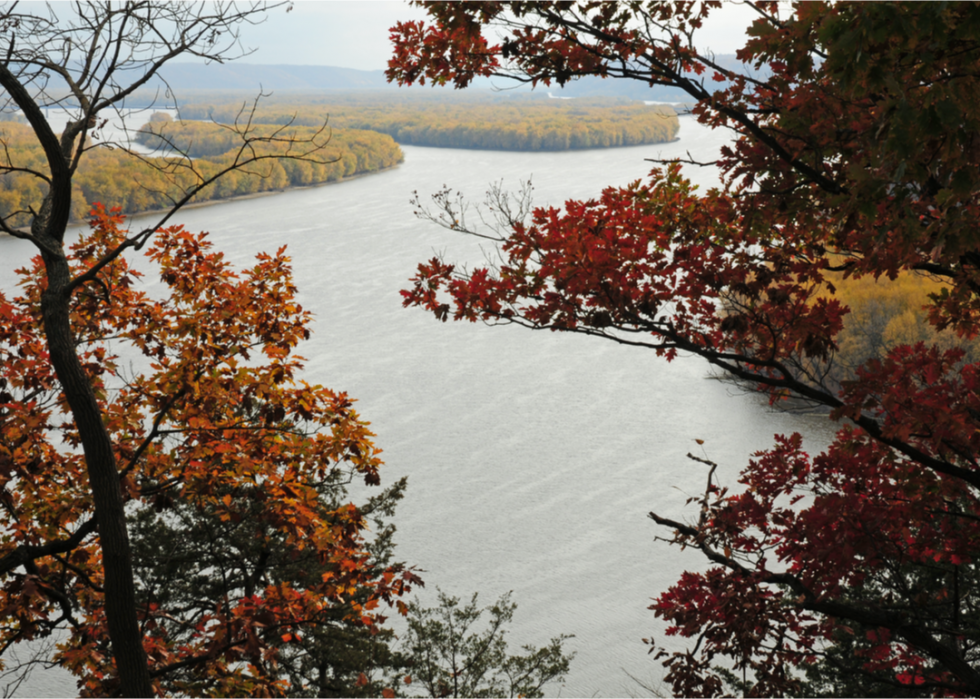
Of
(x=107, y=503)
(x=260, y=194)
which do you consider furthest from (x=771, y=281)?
(x=260, y=194)

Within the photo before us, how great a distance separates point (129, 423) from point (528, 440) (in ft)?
54.7

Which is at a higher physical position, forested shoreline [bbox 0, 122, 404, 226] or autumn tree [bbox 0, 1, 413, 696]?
forested shoreline [bbox 0, 122, 404, 226]

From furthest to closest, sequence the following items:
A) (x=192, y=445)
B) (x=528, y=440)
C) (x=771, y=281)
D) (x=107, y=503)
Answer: (x=528, y=440) < (x=192, y=445) < (x=771, y=281) < (x=107, y=503)

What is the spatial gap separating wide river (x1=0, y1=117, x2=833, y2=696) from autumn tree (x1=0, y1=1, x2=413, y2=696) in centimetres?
325

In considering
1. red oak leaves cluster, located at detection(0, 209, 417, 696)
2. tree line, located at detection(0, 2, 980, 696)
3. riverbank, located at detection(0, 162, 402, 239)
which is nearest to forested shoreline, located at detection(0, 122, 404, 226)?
riverbank, located at detection(0, 162, 402, 239)

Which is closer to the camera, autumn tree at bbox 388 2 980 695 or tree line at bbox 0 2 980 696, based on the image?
tree line at bbox 0 2 980 696

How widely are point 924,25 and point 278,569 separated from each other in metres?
7.77

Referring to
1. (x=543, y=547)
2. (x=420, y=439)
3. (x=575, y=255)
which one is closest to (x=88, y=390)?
(x=575, y=255)

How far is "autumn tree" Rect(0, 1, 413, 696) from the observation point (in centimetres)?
338

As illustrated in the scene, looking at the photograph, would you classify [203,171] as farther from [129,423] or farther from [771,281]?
Answer: [771,281]

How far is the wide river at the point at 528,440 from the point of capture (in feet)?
47.9

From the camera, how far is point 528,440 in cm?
2127

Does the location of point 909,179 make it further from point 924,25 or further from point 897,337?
point 897,337

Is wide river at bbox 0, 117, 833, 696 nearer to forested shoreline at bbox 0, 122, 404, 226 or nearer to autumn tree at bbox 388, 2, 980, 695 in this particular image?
autumn tree at bbox 388, 2, 980, 695
